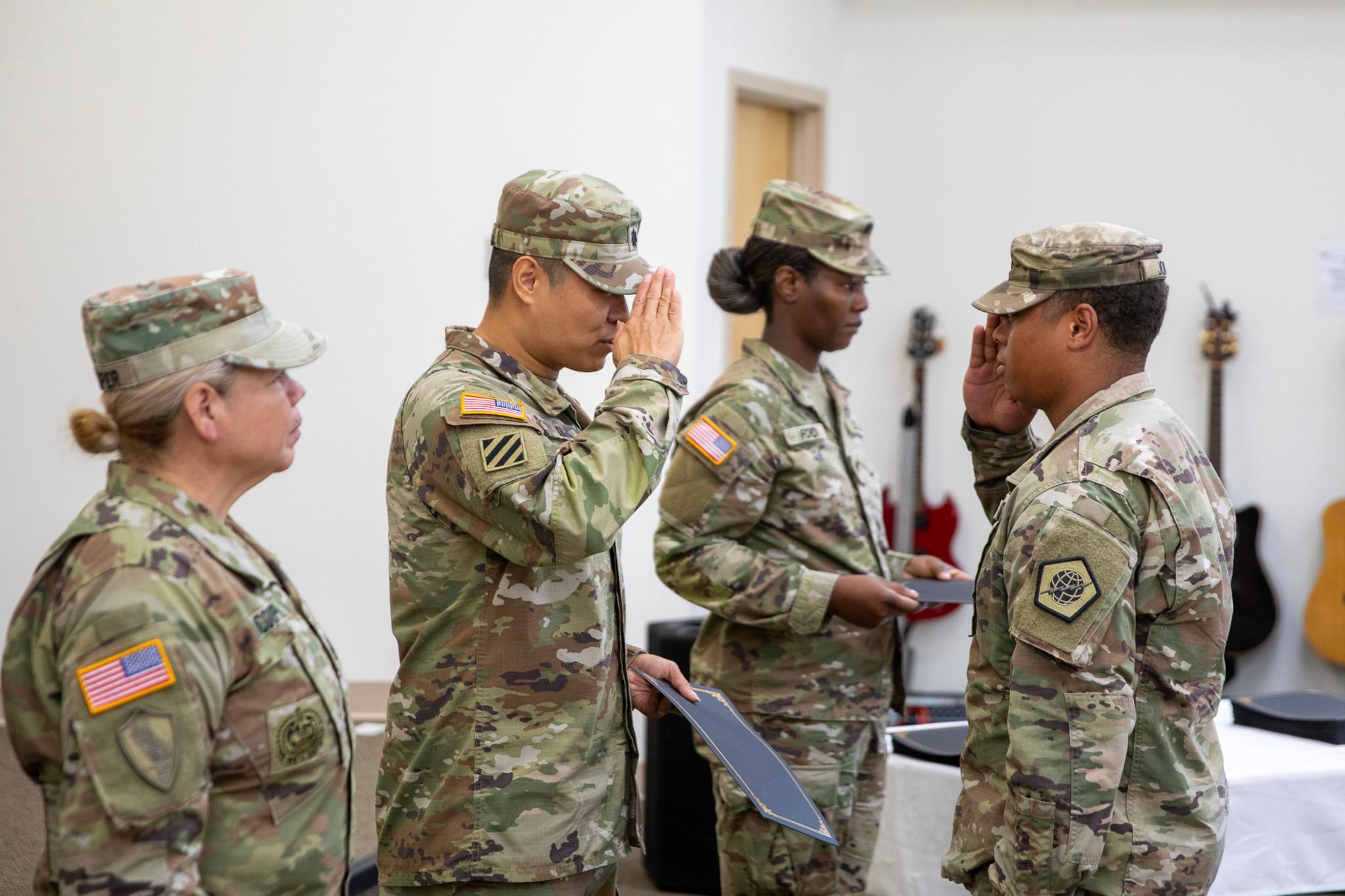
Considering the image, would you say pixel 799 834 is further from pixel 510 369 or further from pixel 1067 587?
pixel 510 369

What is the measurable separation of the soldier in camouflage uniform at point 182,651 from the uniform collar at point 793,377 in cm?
129

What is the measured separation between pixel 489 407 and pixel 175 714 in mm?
566

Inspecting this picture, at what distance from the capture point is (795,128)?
206 inches

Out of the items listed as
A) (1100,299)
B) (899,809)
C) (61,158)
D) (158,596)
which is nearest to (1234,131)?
(899,809)

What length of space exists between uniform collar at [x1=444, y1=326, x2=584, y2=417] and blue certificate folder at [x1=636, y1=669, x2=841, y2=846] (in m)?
0.43

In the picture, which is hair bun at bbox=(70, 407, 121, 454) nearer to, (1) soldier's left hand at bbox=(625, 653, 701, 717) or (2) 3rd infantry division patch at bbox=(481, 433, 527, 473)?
(2) 3rd infantry division patch at bbox=(481, 433, 527, 473)

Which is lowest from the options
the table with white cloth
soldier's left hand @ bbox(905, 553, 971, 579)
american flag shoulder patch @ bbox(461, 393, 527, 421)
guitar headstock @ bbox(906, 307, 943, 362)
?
the table with white cloth

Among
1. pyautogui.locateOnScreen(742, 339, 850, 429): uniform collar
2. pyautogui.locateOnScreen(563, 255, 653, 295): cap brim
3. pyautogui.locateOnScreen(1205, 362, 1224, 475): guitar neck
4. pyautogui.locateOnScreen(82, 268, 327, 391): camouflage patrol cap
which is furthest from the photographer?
pyautogui.locateOnScreen(1205, 362, 1224, 475): guitar neck

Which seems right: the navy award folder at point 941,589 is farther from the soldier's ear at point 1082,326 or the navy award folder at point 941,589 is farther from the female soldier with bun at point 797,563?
the soldier's ear at point 1082,326

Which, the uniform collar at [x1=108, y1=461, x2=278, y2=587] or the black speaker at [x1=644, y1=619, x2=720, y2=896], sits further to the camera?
the black speaker at [x1=644, y1=619, x2=720, y2=896]

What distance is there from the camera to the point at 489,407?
1.56m

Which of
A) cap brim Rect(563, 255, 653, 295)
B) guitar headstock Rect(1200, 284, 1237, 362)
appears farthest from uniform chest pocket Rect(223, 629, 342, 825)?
guitar headstock Rect(1200, 284, 1237, 362)

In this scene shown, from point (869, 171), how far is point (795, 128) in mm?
406

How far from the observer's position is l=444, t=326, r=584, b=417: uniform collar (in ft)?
5.59
